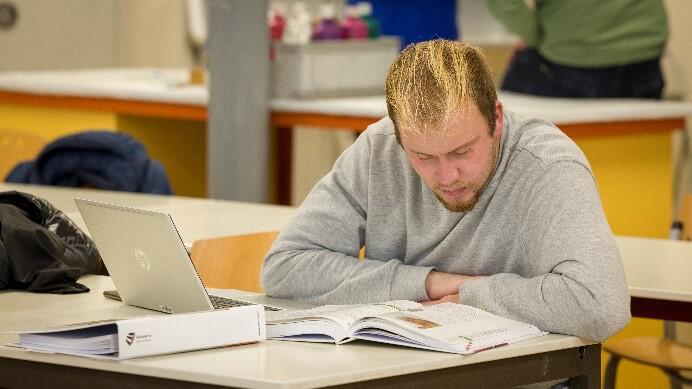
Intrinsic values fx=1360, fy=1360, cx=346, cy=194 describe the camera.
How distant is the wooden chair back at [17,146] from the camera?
189 inches

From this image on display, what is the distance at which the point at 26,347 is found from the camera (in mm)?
2172

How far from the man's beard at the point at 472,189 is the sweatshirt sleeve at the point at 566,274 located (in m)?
0.09

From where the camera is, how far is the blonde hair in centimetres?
240

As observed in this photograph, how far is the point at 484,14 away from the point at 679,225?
373 cm

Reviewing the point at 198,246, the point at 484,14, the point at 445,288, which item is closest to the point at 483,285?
the point at 445,288

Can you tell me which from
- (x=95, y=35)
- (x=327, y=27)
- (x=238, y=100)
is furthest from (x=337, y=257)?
(x=95, y=35)

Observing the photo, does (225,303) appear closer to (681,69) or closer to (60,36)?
(681,69)

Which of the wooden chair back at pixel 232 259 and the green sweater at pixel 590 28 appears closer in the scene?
the wooden chair back at pixel 232 259

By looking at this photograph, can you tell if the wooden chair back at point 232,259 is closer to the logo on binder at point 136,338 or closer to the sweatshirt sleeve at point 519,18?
the logo on binder at point 136,338

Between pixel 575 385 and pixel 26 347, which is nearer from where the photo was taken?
pixel 26 347

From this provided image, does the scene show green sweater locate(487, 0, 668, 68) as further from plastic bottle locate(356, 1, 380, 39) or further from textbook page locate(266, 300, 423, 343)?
textbook page locate(266, 300, 423, 343)

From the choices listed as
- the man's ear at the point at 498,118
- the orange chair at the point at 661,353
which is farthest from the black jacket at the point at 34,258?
the orange chair at the point at 661,353

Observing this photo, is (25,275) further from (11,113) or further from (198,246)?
(11,113)

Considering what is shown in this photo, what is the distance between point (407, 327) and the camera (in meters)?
2.16
